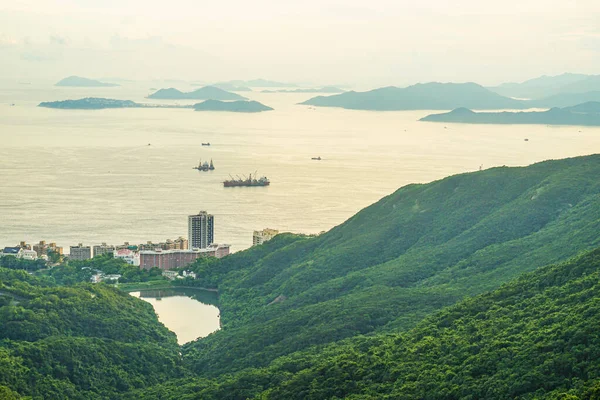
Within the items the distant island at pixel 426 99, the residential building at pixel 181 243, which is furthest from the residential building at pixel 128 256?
the distant island at pixel 426 99

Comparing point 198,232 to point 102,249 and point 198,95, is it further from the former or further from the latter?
point 198,95

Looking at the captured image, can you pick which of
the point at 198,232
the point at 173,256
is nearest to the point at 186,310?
the point at 173,256

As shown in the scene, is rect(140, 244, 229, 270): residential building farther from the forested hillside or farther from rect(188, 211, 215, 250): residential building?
the forested hillside

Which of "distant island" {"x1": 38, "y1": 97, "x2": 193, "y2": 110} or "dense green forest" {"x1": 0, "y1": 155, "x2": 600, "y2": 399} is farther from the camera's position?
"distant island" {"x1": 38, "y1": 97, "x2": 193, "y2": 110}

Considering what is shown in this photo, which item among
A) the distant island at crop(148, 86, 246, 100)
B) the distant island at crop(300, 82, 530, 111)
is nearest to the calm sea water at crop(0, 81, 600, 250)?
the distant island at crop(300, 82, 530, 111)

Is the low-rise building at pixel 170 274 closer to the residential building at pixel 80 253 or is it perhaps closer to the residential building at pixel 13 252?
the residential building at pixel 80 253
